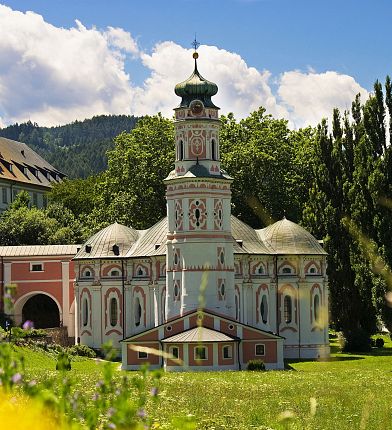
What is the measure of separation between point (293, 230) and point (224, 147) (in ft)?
60.7

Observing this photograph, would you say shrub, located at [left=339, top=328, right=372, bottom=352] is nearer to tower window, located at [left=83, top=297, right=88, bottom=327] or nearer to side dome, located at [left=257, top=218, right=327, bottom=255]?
side dome, located at [left=257, top=218, right=327, bottom=255]

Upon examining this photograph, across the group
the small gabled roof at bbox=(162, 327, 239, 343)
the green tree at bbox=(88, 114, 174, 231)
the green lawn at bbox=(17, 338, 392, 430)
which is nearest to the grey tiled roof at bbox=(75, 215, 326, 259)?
the small gabled roof at bbox=(162, 327, 239, 343)

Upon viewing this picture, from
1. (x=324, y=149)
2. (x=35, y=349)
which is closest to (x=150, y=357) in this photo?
(x=35, y=349)

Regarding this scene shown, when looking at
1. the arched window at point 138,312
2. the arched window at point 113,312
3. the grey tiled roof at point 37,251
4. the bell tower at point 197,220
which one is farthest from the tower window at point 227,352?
the grey tiled roof at point 37,251

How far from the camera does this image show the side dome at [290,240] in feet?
186

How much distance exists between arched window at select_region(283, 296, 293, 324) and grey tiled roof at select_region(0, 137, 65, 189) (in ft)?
166

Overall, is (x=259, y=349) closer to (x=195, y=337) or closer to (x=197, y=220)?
(x=195, y=337)

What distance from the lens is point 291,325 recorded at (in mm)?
56438

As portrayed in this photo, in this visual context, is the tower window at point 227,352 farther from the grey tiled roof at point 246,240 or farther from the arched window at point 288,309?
the arched window at point 288,309

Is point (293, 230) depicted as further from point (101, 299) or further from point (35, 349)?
point (35, 349)

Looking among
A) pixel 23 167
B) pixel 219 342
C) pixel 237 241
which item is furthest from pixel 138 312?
pixel 23 167

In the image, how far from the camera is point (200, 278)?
50156mm

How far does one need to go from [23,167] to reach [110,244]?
53687 mm

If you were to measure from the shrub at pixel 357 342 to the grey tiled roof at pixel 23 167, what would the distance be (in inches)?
2126
